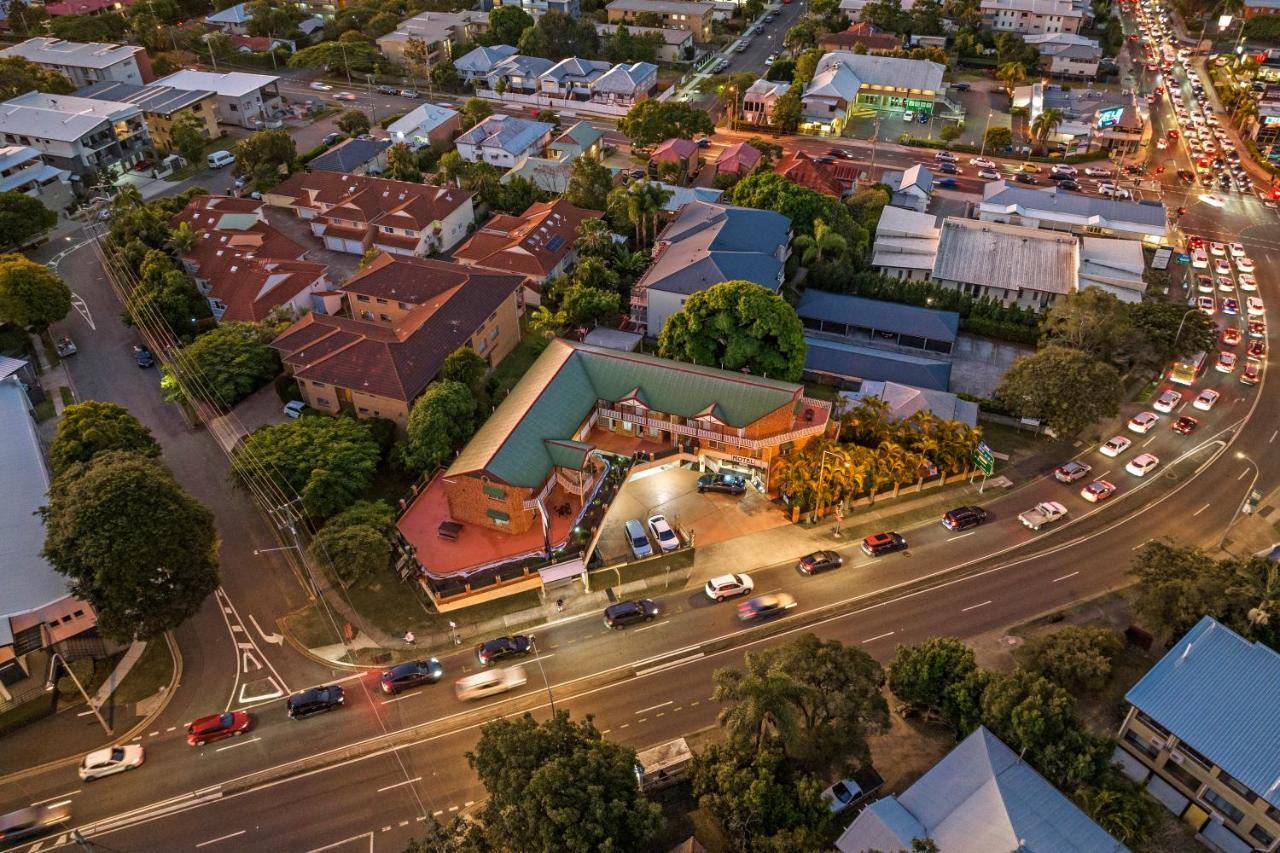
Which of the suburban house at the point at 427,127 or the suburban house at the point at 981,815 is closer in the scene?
the suburban house at the point at 981,815

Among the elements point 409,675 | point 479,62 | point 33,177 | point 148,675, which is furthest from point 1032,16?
point 148,675

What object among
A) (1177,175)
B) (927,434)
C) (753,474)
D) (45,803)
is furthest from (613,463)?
(1177,175)

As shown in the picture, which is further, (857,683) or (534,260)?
(534,260)

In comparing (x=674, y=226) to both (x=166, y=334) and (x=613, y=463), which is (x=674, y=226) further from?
(x=166, y=334)

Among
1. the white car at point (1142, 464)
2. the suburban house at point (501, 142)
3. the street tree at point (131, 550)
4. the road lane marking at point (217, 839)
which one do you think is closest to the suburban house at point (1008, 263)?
the white car at point (1142, 464)

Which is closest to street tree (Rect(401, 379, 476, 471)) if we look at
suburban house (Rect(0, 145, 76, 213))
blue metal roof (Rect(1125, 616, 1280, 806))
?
blue metal roof (Rect(1125, 616, 1280, 806))

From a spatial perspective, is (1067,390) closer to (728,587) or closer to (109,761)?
(728,587)

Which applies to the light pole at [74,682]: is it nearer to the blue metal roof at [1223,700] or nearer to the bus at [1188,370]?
the blue metal roof at [1223,700]
